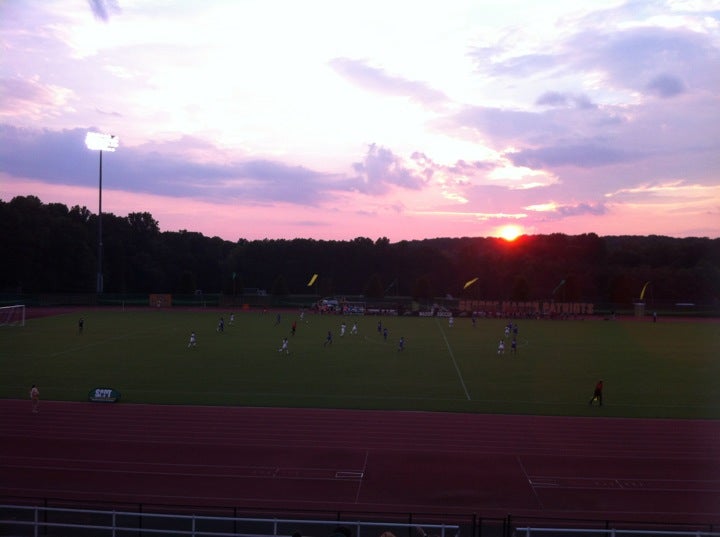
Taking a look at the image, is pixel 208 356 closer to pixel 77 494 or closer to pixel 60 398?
pixel 60 398

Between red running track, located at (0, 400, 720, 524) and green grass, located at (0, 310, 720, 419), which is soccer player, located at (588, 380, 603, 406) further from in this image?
red running track, located at (0, 400, 720, 524)

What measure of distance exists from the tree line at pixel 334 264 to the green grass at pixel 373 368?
2908 centimetres

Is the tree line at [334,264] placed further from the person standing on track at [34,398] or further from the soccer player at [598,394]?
the soccer player at [598,394]

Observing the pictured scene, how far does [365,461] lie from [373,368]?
1604cm

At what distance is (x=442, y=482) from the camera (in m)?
16.0

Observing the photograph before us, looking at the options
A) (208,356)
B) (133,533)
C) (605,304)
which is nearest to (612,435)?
(133,533)

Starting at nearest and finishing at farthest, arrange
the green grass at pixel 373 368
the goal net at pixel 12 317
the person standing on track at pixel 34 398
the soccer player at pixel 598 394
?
the person standing on track at pixel 34 398
the soccer player at pixel 598 394
the green grass at pixel 373 368
the goal net at pixel 12 317

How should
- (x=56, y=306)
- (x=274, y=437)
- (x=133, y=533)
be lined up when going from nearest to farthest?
(x=133, y=533)
(x=274, y=437)
(x=56, y=306)

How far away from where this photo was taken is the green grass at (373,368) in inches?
995

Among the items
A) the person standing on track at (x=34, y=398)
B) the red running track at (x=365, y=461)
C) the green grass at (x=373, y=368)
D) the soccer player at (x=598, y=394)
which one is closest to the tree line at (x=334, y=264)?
the green grass at (x=373, y=368)

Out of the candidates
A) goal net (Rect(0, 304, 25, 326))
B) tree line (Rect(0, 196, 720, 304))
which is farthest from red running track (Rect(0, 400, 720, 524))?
tree line (Rect(0, 196, 720, 304))

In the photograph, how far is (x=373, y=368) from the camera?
3369 centimetres

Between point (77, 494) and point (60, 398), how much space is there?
432 inches

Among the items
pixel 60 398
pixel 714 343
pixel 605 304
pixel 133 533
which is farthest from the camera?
pixel 605 304
